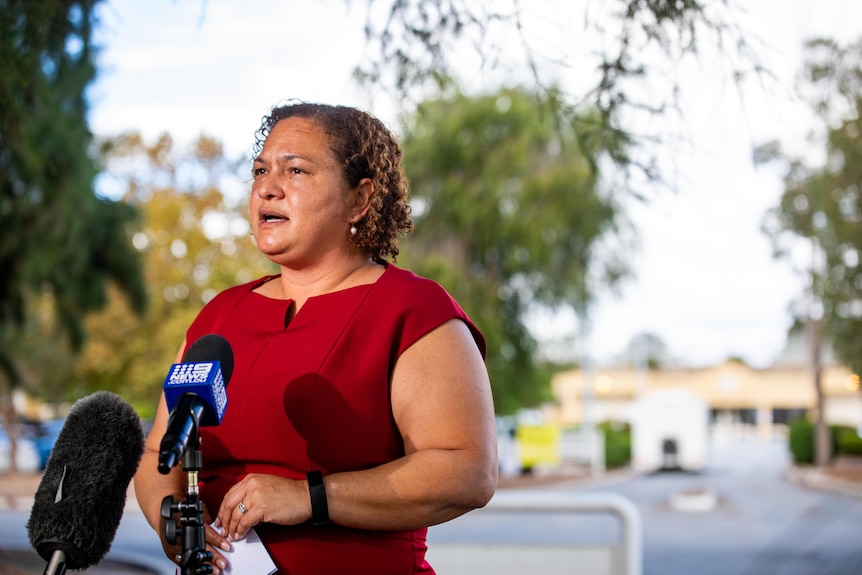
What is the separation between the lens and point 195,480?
6.31 feet

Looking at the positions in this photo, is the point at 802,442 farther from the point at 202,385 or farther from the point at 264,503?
the point at 202,385

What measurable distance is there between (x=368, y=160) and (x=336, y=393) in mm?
565

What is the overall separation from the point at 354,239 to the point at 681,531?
16.0m

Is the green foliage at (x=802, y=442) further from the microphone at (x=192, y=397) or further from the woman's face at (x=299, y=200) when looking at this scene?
the microphone at (x=192, y=397)

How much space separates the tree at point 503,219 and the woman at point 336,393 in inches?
777

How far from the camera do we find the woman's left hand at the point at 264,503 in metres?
2.11

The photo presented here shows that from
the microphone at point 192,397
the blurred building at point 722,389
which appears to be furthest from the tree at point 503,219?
the blurred building at point 722,389

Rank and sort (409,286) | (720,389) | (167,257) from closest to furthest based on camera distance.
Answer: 1. (409,286)
2. (167,257)
3. (720,389)

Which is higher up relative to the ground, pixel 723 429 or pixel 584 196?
pixel 584 196

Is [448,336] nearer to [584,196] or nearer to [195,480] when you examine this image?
[195,480]

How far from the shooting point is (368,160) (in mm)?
2492

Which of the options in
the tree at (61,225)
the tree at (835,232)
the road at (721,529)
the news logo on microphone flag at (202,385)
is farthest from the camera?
the tree at (835,232)

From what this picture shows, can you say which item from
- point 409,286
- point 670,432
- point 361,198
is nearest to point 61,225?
point 361,198

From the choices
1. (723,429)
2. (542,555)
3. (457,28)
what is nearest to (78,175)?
(542,555)
